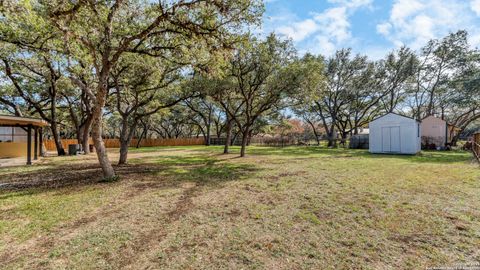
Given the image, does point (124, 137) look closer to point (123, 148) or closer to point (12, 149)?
point (123, 148)

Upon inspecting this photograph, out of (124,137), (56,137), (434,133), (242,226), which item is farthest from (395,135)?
(56,137)

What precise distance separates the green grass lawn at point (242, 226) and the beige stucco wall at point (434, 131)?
1729cm

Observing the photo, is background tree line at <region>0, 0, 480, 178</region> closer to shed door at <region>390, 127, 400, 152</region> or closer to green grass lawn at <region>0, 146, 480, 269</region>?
green grass lawn at <region>0, 146, 480, 269</region>

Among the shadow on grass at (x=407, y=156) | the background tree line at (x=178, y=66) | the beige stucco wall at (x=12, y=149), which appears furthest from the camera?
the beige stucco wall at (x=12, y=149)

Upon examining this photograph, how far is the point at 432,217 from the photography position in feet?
11.8

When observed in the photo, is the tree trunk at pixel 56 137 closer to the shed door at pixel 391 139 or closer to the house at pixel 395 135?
the house at pixel 395 135

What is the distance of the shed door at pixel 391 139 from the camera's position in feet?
50.7

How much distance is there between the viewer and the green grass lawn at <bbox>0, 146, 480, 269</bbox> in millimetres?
2475

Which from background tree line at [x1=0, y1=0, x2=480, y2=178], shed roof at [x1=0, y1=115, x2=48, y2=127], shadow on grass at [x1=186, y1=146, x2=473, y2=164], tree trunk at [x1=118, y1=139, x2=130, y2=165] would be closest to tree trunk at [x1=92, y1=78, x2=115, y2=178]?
background tree line at [x1=0, y1=0, x2=480, y2=178]

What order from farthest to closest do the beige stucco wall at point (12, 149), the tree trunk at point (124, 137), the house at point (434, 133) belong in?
the house at point (434, 133)
the beige stucco wall at point (12, 149)
the tree trunk at point (124, 137)

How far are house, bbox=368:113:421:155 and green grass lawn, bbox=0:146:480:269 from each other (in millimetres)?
10346

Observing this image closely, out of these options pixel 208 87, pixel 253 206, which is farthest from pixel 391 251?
pixel 208 87

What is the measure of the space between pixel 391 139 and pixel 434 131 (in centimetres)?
743


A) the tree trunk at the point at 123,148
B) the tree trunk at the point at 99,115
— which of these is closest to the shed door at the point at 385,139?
the tree trunk at the point at 123,148
